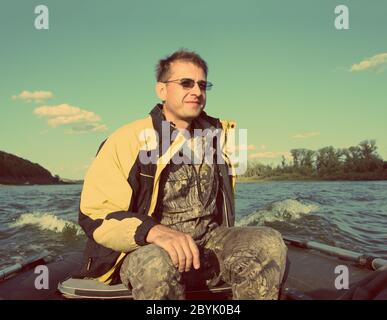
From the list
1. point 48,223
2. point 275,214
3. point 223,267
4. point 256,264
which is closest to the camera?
point 256,264

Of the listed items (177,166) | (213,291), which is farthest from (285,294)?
(177,166)

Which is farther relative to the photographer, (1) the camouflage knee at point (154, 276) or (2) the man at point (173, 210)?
(2) the man at point (173, 210)

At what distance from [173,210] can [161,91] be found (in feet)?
3.17

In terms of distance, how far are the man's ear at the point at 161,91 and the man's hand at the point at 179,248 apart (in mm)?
1310

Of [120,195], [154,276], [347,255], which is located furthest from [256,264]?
[347,255]

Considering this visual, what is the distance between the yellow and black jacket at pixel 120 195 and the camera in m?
2.32

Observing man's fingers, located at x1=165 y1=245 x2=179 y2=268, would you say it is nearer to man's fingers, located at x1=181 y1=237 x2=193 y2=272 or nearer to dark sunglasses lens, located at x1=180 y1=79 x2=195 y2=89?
man's fingers, located at x1=181 y1=237 x2=193 y2=272

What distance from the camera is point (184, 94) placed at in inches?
118

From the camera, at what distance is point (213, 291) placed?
110 inches
